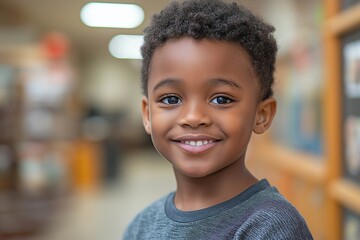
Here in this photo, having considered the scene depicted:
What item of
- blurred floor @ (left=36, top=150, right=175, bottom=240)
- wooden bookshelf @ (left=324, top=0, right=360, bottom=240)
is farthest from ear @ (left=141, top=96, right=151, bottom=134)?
blurred floor @ (left=36, top=150, right=175, bottom=240)

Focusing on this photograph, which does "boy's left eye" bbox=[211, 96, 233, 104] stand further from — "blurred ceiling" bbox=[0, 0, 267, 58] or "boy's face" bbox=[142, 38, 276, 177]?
"blurred ceiling" bbox=[0, 0, 267, 58]

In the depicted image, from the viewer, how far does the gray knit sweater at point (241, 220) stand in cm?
81

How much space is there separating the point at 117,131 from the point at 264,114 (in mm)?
9096

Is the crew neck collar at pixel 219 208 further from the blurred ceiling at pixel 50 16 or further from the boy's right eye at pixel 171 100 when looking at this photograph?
the blurred ceiling at pixel 50 16

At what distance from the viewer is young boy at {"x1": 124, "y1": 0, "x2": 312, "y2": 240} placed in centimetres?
83

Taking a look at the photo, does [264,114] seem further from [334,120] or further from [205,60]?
[334,120]

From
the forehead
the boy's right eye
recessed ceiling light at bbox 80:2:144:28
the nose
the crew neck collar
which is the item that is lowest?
the crew neck collar

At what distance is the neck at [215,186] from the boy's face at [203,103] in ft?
0.12

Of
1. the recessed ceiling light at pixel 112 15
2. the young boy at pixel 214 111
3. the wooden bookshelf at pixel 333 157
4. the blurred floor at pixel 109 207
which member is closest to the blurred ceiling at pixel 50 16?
the recessed ceiling light at pixel 112 15

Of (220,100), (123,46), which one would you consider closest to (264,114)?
(220,100)

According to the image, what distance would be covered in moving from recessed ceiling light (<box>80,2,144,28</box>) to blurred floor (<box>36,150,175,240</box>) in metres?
2.58

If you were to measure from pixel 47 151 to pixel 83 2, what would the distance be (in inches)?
88.6

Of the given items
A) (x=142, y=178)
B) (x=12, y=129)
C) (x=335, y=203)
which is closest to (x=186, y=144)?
(x=335, y=203)

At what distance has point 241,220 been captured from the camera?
0.85 m
